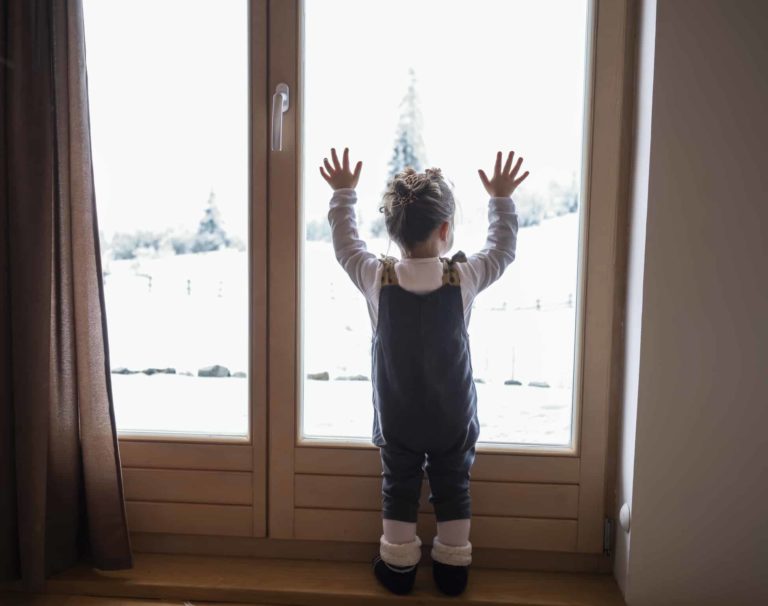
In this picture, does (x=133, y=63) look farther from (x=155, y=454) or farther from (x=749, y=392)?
(x=749, y=392)

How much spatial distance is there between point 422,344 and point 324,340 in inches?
13.5

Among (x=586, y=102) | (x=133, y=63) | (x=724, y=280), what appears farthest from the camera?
(x=133, y=63)

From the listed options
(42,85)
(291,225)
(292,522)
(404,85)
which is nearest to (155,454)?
(292,522)

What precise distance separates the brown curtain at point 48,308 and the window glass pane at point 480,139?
514mm

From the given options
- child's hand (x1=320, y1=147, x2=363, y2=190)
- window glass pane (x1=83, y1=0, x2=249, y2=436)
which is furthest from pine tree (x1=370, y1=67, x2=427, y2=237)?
window glass pane (x1=83, y1=0, x2=249, y2=436)

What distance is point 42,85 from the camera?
1415 millimetres

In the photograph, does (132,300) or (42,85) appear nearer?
(42,85)

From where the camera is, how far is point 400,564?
147cm

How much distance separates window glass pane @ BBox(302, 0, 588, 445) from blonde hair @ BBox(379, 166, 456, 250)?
0.16 m

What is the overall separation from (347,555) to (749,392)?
1.03 m

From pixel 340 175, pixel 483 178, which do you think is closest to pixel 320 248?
pixel 340 175

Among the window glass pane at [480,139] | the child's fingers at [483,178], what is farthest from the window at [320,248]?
the child's fingers at [483,178]

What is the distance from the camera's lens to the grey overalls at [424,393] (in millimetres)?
1412

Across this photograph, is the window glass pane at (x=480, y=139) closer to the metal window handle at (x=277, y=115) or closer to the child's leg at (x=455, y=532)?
the metal window handle at (x=277, y=115)
